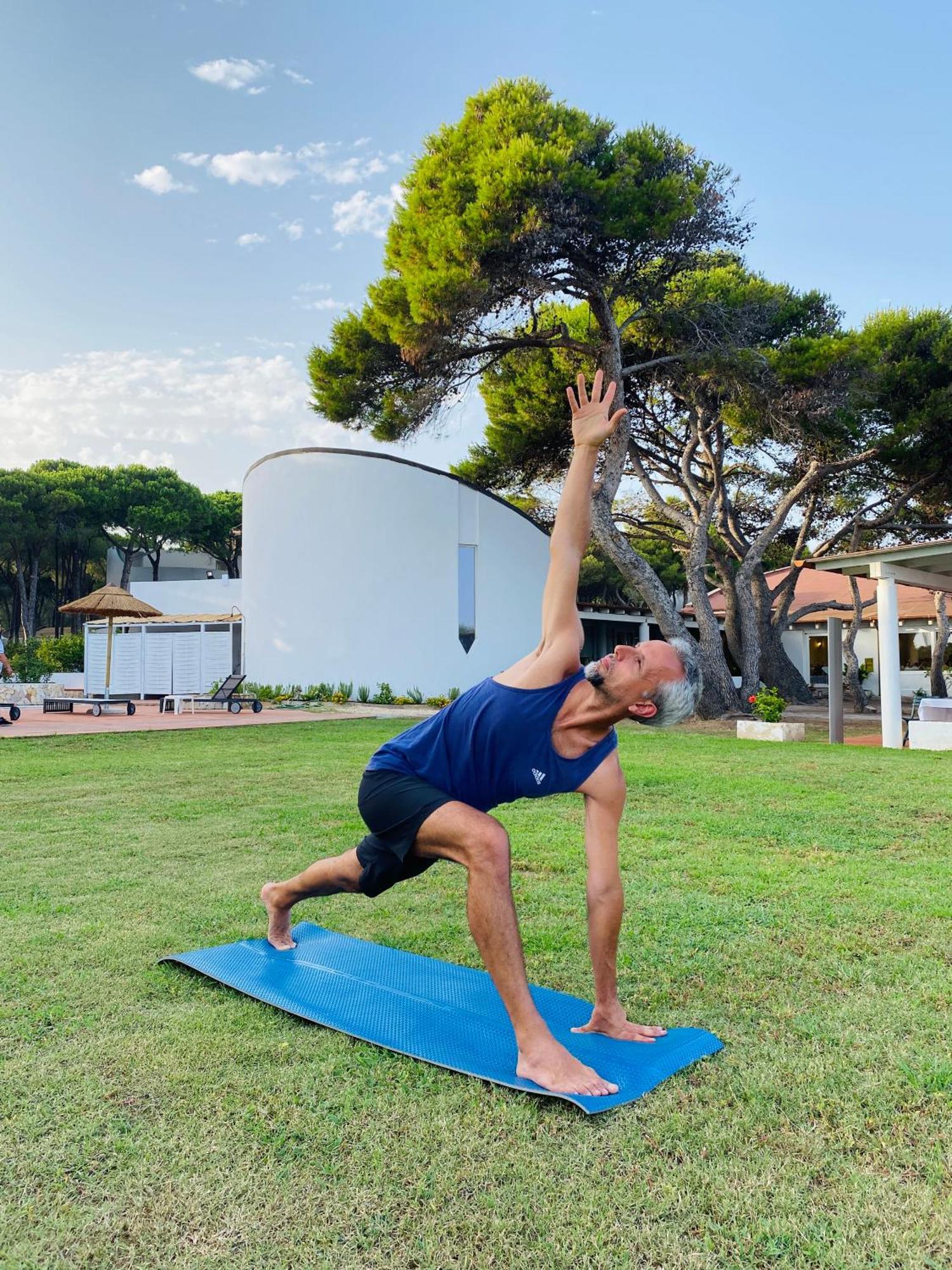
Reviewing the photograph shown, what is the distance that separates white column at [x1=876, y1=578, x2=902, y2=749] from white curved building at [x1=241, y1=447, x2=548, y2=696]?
910 centimetres

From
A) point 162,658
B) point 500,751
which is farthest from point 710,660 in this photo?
point 500,751

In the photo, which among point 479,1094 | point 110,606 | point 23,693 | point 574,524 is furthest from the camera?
point 23,693

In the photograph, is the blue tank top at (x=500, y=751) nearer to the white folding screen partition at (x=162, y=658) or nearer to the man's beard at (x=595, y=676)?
the man's beard at (x=595, y=676)

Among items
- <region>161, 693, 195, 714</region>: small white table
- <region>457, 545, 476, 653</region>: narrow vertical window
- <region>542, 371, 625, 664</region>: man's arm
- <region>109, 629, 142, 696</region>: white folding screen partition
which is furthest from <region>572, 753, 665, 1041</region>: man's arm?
<region>109, 629, 142, 696</region>: white folding screen partition

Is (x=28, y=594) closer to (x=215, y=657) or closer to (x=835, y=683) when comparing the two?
(x=215, y=657)

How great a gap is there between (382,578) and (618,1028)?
17.0 m

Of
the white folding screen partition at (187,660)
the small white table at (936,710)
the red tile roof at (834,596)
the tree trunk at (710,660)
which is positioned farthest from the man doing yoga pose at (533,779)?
the red tile roof at (834,596)

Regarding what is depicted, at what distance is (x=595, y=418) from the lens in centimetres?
293

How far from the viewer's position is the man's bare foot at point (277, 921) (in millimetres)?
3275

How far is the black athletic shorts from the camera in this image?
2434mm

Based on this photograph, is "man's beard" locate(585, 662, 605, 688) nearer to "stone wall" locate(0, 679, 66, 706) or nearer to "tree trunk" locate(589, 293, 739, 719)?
"tree trunk" locate(589, 293, 739, 719)

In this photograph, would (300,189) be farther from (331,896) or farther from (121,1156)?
(121,1156)

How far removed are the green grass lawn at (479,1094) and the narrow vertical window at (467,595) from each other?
1432 centimetres

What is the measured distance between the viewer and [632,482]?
22.2 meters
